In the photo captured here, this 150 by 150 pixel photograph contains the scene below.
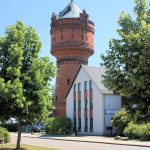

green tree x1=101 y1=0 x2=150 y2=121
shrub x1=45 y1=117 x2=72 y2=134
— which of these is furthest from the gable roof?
green tree x1=101 y1=0 x2=150 y2=121

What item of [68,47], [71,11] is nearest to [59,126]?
[68,47]

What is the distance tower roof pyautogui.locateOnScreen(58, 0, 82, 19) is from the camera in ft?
235

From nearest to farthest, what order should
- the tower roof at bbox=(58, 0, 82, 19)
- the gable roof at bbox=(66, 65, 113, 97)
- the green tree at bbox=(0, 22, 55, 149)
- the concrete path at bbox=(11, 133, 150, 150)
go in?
the green tree at bbox=(0, 22, 55, 149) → the concrete path at bbox=(11, 133, 150, 150) → the gable roof at bbox=(66, 65, 113, 97) → the tower roof at bbox=(58, 0, 82, 19)

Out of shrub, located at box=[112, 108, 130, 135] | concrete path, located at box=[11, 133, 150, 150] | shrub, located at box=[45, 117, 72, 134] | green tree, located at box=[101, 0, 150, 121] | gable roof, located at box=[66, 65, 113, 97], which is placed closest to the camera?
green tree, located at box=[101, 0, 150, 121]

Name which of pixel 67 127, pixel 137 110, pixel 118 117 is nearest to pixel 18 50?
pixel 137 110

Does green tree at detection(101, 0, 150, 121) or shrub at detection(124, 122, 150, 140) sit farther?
shrub at detection(124, 122, 150, 140)

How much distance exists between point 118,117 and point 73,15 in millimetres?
27418

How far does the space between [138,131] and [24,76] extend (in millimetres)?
21132

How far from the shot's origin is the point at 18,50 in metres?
24.6

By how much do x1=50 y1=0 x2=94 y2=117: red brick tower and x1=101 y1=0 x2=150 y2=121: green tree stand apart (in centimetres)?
5318

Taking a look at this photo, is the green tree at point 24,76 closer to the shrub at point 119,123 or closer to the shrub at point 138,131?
the shrub at point 138,131

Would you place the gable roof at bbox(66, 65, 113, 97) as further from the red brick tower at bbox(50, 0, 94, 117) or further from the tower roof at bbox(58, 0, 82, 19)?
the tower roof at bbox(58, 0, 82, 19)

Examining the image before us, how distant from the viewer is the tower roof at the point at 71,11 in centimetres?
7169

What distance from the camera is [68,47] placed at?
222ft
